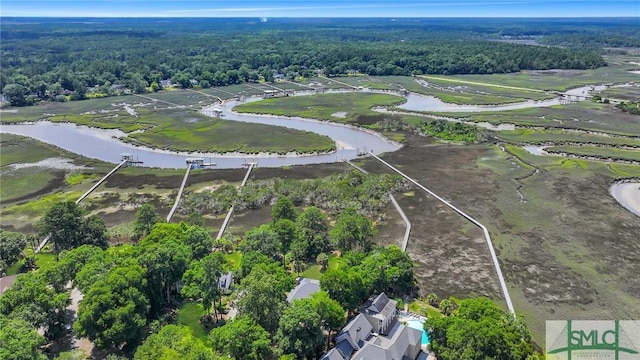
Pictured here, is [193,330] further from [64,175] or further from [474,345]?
[64,175]

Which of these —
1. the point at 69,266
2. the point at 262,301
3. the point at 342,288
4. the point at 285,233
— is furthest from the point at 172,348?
the point at 285,233

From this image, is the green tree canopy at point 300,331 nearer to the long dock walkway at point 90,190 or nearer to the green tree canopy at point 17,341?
the green tree canopy at point 17,341

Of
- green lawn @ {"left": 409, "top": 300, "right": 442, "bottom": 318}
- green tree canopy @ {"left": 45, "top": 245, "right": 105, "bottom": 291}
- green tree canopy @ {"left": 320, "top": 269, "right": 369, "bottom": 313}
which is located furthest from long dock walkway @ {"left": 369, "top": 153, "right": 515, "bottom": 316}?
green tree canopy @ {"left": 45, "top": 245, "right": 105, "bottom": 291}

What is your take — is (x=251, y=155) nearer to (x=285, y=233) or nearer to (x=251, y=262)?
(x=285, y=233)

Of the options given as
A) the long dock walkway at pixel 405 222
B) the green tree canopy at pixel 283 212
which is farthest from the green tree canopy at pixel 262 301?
the long dock walkway at pixel 405 222

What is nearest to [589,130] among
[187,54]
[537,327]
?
[537,327]
